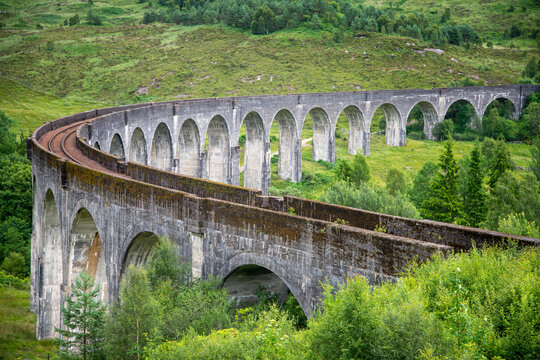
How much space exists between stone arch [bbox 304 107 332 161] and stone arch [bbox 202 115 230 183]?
47.9ft

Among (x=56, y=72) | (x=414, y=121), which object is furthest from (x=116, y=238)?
(x=56, y=72)

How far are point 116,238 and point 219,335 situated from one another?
33.4 ft

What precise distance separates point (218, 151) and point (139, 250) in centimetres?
2949

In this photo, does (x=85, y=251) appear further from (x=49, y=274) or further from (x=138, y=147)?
(x=138, y=147)

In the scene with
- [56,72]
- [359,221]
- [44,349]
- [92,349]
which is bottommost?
[44,349]

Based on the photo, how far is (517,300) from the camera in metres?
10.8

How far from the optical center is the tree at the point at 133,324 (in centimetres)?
1644

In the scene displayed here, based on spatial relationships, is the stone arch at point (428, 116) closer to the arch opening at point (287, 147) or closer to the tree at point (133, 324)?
the arch opening at point (287, 147)

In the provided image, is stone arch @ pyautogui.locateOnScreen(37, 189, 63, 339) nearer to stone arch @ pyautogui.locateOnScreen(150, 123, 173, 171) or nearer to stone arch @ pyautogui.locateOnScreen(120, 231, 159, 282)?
stone arch @ pyautogui.locateOnScreen(120, 231, 159, 282)

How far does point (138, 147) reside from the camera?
42.3 m

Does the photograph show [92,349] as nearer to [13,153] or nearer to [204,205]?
[204,205]

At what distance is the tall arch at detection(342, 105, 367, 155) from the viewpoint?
67.5 metres

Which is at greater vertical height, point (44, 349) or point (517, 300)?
point (517, 300)

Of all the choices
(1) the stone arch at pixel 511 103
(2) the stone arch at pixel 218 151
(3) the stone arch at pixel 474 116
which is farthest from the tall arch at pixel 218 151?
(1) the stone arch at pixel 511 103
